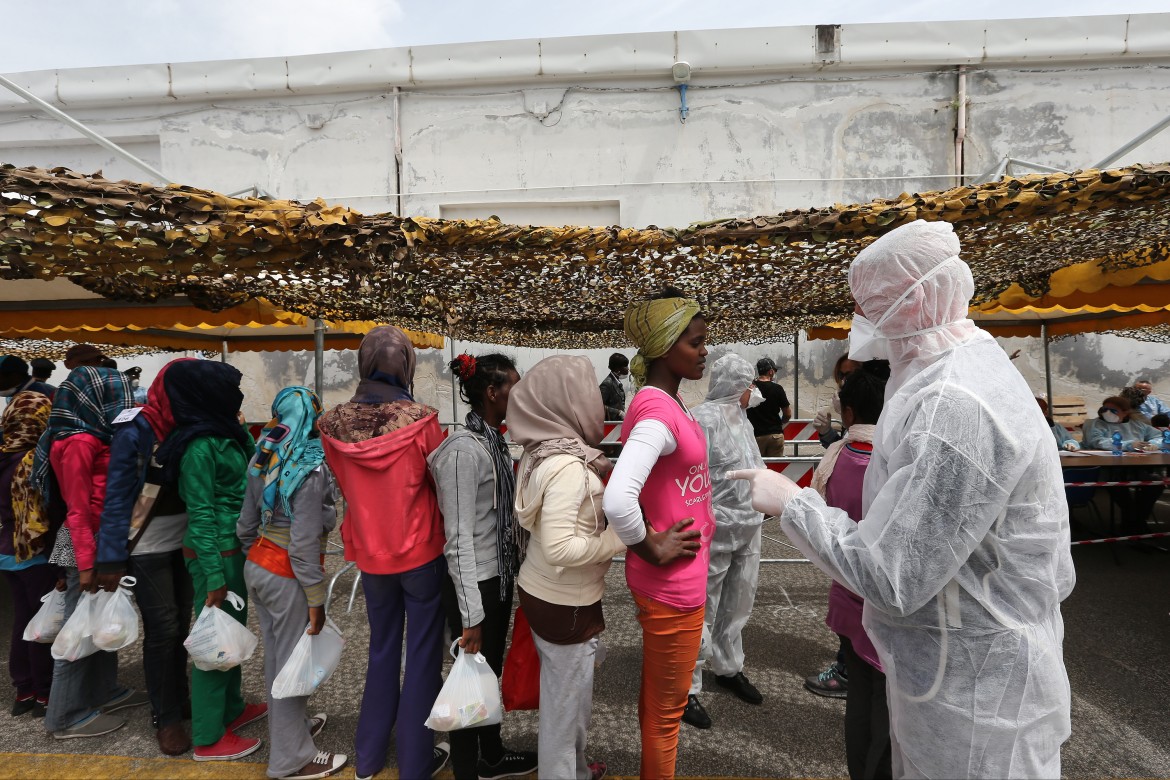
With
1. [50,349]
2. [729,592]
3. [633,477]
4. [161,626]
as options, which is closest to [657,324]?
[633,477]

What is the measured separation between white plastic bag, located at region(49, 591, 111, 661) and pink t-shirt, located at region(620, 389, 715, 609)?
96.3 inches

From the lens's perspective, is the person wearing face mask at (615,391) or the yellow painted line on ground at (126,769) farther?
the person wearing face mask at (615,391)

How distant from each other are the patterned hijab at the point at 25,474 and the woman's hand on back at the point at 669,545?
3105 millimetres

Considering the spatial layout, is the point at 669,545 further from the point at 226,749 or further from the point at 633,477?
the point at 226,749

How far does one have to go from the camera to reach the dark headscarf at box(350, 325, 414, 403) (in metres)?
2.16

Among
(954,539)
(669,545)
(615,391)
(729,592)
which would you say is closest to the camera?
(954,539)

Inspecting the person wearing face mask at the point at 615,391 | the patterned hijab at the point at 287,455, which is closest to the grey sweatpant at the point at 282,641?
the patterned hijab at the point at 287,455

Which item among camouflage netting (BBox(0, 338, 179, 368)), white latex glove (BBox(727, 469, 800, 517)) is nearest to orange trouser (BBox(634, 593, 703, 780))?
white latex glove (BBox(727, 469, 800, 517))

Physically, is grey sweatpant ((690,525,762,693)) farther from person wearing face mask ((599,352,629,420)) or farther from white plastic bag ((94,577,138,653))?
person wearing face mask ((599,352,629,420))

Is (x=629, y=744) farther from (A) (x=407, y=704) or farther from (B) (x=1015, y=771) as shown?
(B) (x=1015, y=771)

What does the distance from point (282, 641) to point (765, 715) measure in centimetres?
231

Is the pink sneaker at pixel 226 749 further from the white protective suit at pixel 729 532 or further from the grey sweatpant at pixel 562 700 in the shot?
the white protective suit at pixel 729 532

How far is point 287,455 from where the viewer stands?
2.26 m

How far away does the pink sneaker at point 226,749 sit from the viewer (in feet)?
8.05
